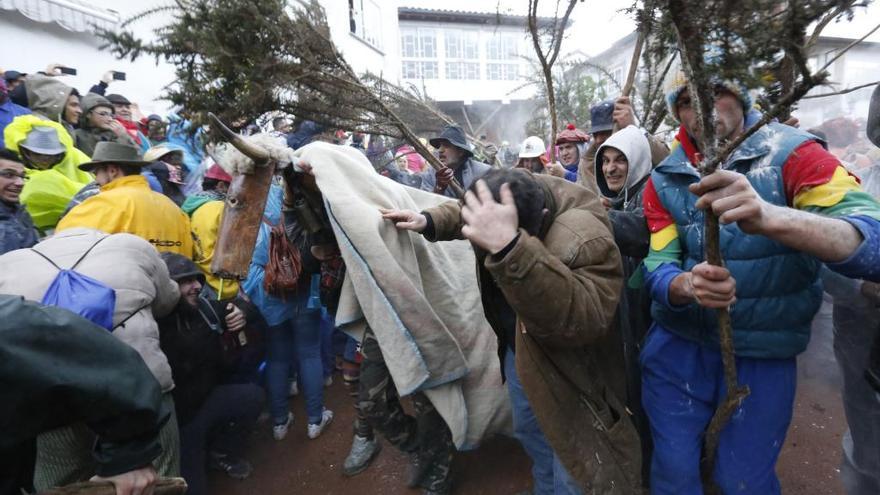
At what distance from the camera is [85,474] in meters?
1.99

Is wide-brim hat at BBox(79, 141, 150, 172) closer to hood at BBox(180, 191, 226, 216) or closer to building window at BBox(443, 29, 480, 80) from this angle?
hood at BBox(180, 191, 226, 216)

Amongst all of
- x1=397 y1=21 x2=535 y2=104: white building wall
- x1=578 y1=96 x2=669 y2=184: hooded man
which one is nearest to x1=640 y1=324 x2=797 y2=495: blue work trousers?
x1=578 y1=96 x2=669 y2=184: hooded man

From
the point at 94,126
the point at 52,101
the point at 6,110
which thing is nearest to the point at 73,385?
the point at 6,110

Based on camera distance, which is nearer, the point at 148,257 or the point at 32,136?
the point at 148,257

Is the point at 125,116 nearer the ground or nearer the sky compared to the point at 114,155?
nearer the sky

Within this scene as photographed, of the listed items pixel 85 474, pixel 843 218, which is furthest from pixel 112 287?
pixel 843 218

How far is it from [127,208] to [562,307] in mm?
2870

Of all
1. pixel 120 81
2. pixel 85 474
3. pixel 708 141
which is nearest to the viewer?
pixel 708 141

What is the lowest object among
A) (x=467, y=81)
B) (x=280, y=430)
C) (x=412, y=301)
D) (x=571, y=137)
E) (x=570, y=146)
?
(x=280, y=430)

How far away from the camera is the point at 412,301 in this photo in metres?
2.53

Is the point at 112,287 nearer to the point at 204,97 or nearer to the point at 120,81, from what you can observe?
the point at 204,97

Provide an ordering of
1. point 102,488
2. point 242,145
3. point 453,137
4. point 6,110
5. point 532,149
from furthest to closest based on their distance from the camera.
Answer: point 532,149 < point 6,110 < point 453,137 < point 242,145 < point 102,488

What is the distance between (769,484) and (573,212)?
1.35 meters

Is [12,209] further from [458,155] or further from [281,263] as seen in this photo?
[458,155]
